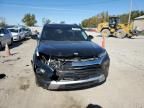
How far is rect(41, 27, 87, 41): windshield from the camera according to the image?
6929 mm

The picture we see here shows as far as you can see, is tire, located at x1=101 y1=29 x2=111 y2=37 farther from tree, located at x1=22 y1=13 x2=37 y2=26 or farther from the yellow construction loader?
tree, located at x1=22 y1=13 x2=37 y2=26

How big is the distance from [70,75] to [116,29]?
26076 mm

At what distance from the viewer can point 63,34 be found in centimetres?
714

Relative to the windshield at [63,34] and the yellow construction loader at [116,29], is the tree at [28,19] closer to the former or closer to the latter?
the yellow construction loader at [116,29]

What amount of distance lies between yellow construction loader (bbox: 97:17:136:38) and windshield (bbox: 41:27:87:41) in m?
22.2

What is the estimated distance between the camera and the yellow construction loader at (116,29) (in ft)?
94.1

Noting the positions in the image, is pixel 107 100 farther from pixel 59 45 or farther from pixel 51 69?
pixel 59 45

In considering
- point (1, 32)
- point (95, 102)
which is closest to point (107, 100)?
point (95, 102)

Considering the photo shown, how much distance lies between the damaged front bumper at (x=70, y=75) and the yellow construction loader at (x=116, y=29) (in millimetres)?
24392

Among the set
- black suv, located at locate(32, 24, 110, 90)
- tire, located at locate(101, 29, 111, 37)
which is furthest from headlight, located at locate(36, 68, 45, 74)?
tire, located at locate(101, 29, 111, 37)

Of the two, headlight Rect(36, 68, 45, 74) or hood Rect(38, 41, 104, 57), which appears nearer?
headlight Rect(36, 68, 45, 74)

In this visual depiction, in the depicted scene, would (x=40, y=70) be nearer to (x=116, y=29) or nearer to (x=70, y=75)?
(x=70, y=75)

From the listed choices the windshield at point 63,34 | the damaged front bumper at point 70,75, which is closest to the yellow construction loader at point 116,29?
the windshield at point 63,34

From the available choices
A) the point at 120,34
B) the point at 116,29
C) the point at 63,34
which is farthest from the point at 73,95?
the point at 116,29
